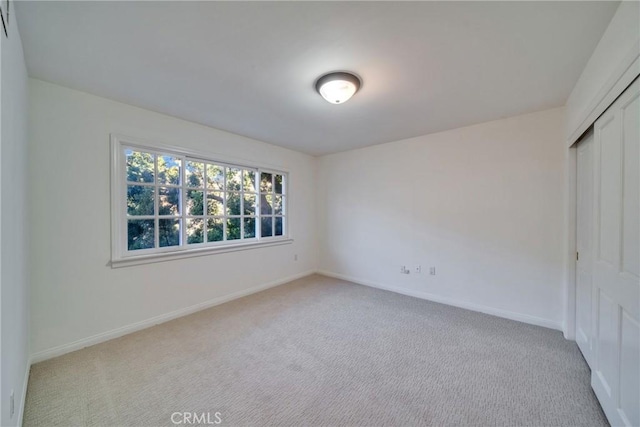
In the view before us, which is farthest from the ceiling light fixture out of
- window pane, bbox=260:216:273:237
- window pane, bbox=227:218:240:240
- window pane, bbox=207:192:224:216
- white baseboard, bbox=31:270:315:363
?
white baseboard, bbox=31:270:315:363

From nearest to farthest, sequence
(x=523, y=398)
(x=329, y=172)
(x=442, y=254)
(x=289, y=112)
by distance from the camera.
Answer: (x=523, y=398) < (x=289, y=112) < (x=442, y=254) < (x=329, y=172)

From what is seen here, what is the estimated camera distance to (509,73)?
1.99 m

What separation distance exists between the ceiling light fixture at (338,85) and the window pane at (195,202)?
215cm

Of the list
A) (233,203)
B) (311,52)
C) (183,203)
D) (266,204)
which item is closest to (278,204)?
(266,204)

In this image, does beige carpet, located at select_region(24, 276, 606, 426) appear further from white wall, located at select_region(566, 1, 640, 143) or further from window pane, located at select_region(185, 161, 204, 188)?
white wall, located at select_region(566, 1, 640, 143)

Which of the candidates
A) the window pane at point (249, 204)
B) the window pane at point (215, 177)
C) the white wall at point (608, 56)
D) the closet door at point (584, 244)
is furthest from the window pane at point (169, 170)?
the closet door at point (584, 244)

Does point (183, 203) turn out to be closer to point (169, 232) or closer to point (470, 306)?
point (169, 232)

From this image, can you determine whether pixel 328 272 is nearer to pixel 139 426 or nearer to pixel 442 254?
pixel 442 254

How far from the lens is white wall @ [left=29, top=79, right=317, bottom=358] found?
6.88 feet

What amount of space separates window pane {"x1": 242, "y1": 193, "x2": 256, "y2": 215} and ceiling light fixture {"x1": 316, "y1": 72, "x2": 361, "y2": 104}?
227 cm

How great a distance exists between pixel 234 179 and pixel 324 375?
2.90 m

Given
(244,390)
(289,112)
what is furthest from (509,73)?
(244,390)

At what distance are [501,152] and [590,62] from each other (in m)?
1.27

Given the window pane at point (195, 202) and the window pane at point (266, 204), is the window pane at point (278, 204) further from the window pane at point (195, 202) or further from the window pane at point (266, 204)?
the window pane at point (195, 202)
